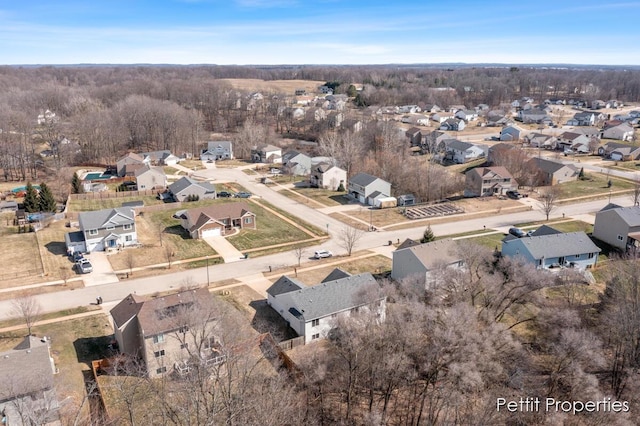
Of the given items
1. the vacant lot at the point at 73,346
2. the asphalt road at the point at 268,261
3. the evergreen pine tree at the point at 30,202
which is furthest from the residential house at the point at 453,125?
the vacant lot at the point at 73,346

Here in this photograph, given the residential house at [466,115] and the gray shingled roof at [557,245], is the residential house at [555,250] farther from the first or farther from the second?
the residential house at [466,115]

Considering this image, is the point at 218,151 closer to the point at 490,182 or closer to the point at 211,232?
the point at 211,232

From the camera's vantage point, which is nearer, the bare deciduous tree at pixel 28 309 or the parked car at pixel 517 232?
the bare deciduous tree at pixel 28 309

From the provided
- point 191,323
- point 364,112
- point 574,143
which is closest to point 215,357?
point 191,323

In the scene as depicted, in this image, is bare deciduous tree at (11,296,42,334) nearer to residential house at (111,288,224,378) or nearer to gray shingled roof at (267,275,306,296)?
residential house at (111,288,224,378)

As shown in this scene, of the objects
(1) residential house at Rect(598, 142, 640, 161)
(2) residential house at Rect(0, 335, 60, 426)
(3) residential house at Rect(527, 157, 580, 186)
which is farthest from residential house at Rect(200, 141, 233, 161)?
(1) residential house at Rect(598, 142, 640, 161)

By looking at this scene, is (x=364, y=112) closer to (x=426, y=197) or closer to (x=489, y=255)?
(x=426, y=197)
